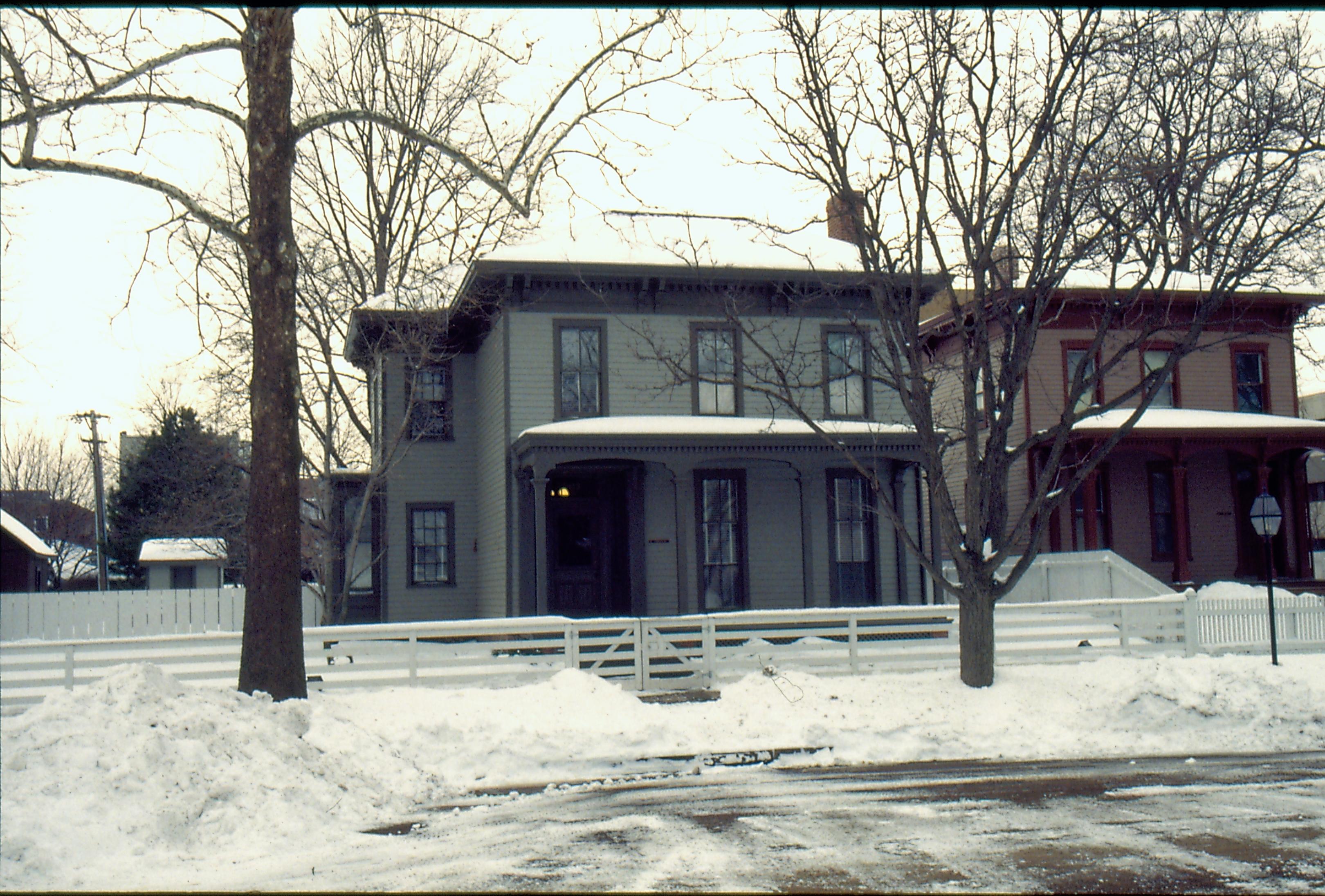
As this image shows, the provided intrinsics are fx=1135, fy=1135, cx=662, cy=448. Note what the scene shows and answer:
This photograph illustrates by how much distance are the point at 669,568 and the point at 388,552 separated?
Answer: 659cm

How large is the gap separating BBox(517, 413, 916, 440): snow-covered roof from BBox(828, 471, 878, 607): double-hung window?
1.75 meters

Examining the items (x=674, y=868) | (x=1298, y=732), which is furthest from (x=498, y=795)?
(x=1298, y=732)

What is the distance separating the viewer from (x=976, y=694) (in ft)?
46.0

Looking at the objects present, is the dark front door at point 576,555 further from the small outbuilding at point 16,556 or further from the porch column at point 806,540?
the small outbuilding at point 16,556

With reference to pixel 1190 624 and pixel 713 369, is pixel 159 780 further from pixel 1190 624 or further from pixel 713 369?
pixel 713 369

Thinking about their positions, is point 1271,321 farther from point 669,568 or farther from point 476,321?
point 476,321

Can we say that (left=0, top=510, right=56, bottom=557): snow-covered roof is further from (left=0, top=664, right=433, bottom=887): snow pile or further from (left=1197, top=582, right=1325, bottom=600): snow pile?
(left=1197, top=582, right=1325, bottom=600): snow pile

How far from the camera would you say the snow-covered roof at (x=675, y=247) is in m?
21.4

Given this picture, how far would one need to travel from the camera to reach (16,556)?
42.6m

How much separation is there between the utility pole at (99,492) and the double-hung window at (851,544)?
95.0 feet

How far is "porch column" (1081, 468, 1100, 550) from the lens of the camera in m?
27.4

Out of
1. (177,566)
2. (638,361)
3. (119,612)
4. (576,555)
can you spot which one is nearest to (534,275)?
(638,361)

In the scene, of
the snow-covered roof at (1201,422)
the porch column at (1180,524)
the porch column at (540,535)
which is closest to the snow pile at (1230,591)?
the porch column at (1180,524)

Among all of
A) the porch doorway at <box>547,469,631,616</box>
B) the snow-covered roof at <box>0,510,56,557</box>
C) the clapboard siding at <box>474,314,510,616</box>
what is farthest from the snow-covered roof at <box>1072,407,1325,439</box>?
the snow-covered roof at <box>0,510,56,557</box>
